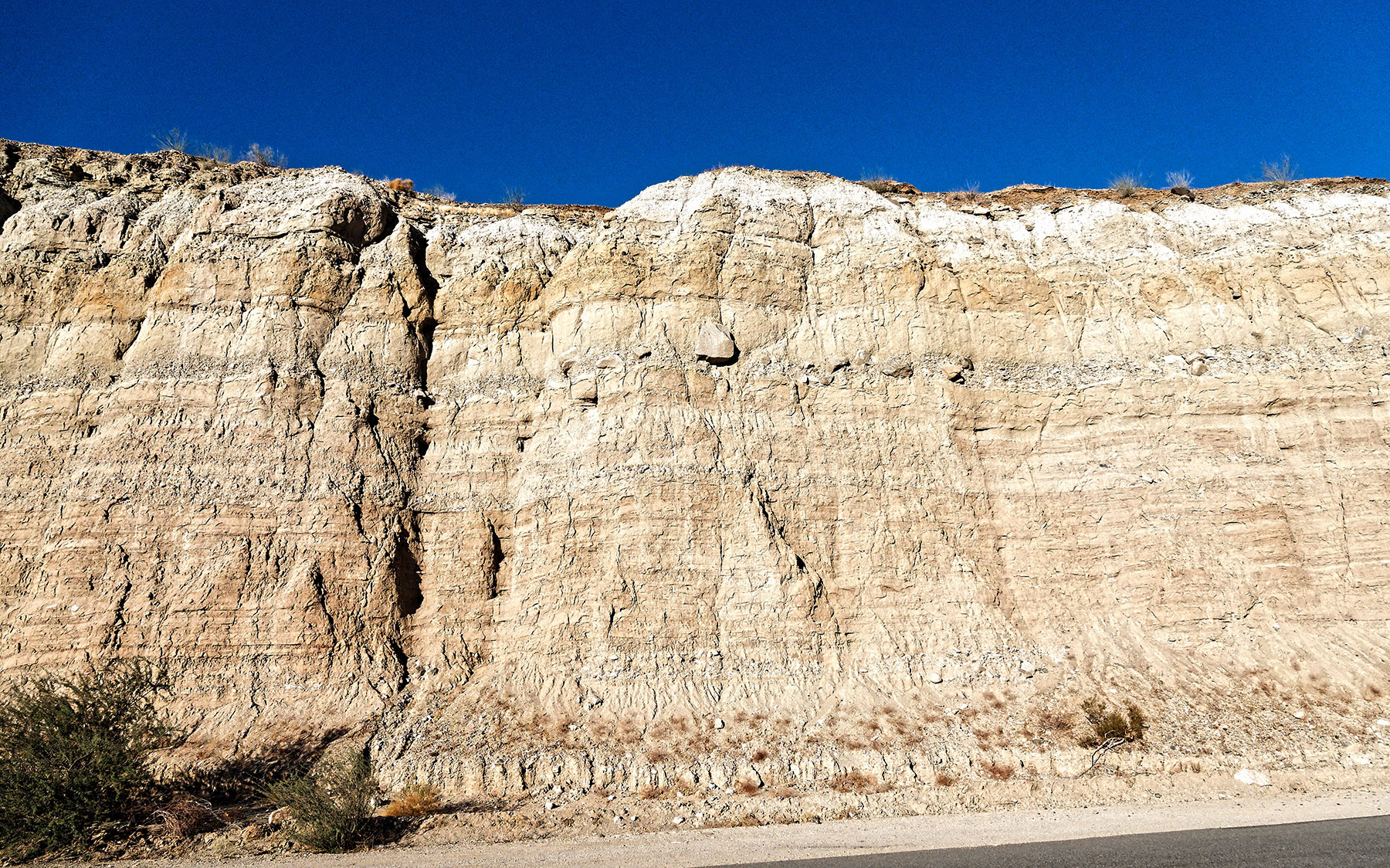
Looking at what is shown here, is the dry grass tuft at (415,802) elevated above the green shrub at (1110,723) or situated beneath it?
situated beneath

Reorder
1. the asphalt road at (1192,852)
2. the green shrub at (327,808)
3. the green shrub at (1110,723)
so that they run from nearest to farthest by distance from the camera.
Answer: the asphalt road at (1192,852) < the green shrub at (327,808) < the green shrub at (1110,723)

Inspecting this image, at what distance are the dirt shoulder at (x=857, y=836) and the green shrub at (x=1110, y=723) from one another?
55.6 inches

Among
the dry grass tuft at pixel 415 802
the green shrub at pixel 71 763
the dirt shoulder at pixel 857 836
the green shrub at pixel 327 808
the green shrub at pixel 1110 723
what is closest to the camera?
the dirt shoulder at pixel 857 836

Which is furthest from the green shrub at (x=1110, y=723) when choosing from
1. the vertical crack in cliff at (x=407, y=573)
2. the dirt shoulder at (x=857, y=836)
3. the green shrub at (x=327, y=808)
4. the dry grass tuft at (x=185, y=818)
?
the dry grass tuft at (x=185, y=818)

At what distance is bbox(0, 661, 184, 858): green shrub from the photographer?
35.2ft

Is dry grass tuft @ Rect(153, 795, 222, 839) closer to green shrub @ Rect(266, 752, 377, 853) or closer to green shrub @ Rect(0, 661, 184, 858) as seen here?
green shrub @ Rect(0, 661, 184, 858)

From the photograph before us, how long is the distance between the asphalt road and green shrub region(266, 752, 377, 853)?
5697 mm

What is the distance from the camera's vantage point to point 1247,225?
20.3 meters

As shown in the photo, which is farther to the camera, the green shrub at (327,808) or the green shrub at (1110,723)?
the green shrub at (1110,723)

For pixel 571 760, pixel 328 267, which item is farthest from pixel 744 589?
pixel 328 267

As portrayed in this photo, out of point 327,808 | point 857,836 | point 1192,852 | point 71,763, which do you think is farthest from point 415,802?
point 1192,852

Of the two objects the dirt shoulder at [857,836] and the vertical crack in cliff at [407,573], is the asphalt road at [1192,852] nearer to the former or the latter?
the dirt shoulder at [857,836]

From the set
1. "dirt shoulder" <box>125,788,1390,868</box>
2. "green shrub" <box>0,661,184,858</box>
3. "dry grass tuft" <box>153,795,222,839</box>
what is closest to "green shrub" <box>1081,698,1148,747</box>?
"dirt shoulder" <box>125,788,1390,868</box>

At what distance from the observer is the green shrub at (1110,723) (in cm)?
1361
